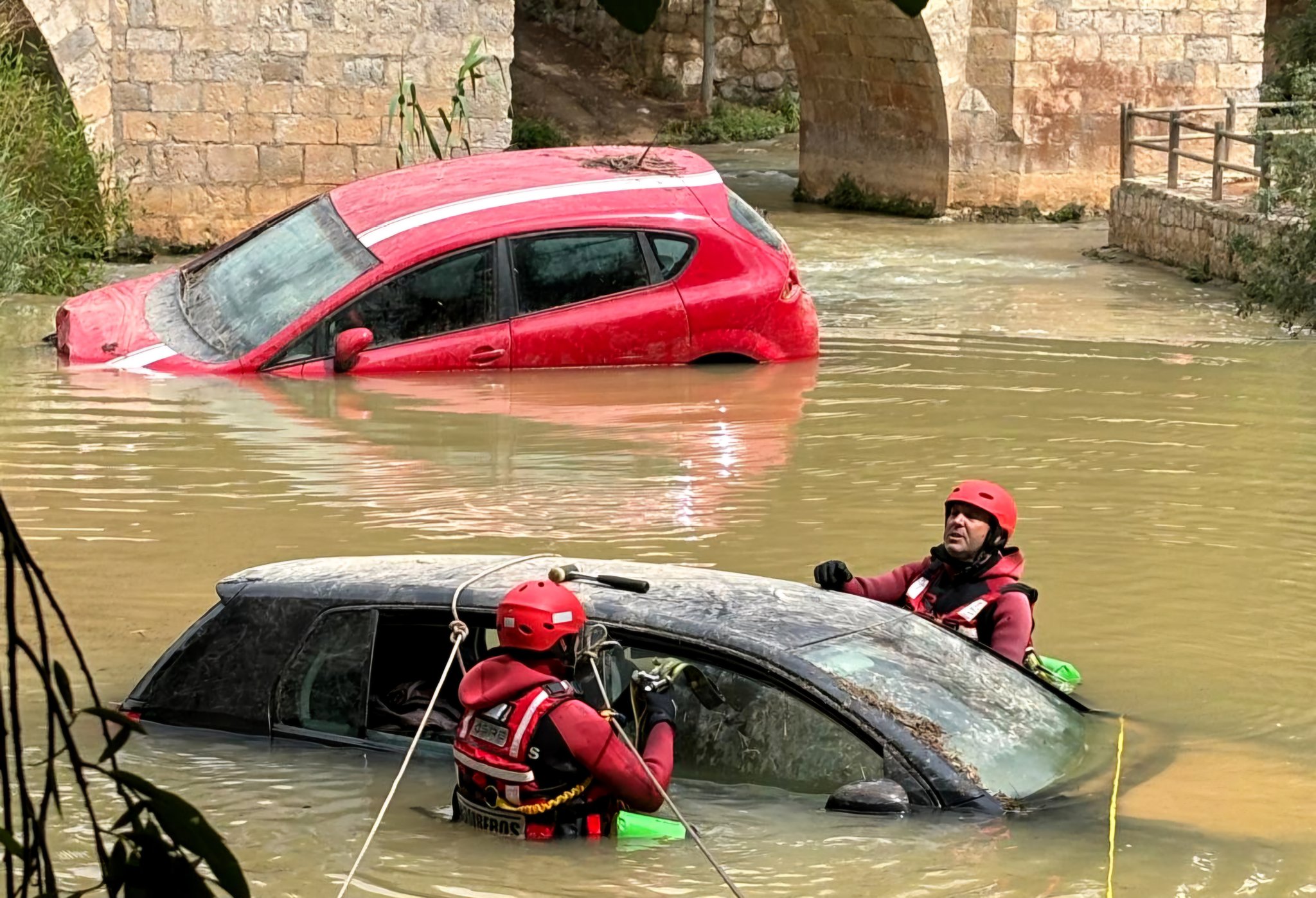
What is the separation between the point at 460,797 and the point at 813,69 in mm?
18531

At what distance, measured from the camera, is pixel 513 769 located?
5.09m

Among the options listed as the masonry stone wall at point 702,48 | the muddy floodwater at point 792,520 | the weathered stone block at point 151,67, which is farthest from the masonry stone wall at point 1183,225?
the masonry stone wall at point 702,48

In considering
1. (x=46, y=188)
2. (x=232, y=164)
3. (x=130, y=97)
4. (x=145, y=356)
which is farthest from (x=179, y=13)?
(x=145, y=356)

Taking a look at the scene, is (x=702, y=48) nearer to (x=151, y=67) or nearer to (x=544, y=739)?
(x=151, y=67)

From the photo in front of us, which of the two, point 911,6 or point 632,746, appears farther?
point 632,746

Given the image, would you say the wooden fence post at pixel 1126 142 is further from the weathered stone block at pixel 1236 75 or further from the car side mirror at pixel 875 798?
the car side mirror at pixel 875 798

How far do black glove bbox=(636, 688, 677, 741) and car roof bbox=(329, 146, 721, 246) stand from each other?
6.05 m

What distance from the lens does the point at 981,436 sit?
10.6 meters

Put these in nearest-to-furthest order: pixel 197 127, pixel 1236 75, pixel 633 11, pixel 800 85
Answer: pixel 633 11
pixel 197 127
pixel 1236 75
pixel 800 85

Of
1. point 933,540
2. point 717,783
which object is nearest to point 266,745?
point 717,783

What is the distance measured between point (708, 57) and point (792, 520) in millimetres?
21991

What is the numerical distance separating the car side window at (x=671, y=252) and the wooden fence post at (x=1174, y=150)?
7.71 m

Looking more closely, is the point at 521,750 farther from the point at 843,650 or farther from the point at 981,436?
the point at 981,436

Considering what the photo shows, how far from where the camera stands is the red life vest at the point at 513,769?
16.5 ft
